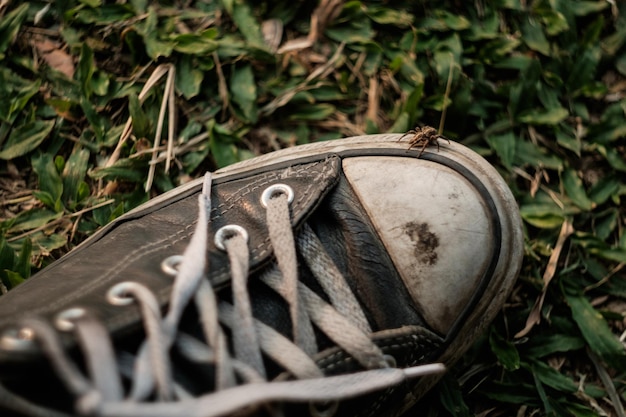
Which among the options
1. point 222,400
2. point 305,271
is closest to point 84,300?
point 222,400

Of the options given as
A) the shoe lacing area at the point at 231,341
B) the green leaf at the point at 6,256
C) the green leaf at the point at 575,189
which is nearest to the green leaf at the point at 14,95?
the green leaf at the point at 6,256

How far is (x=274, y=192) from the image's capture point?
140 centimetres

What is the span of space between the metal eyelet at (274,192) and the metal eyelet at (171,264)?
0.24 meters

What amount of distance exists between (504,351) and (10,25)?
5.44ft

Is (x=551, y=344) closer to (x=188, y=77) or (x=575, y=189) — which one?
(x=575, y=189)

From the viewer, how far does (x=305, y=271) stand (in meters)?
1.35

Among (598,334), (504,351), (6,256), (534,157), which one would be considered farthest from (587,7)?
(6,256)

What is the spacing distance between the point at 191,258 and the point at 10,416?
0.42 metres

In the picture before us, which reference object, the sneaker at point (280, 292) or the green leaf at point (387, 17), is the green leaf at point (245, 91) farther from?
the green leaf at point (387, 17)

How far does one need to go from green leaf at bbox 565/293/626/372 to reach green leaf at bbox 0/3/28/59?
68.4 inches

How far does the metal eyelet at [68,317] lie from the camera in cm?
105

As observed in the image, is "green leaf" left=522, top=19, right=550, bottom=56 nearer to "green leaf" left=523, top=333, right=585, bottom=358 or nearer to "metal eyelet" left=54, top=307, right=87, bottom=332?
"green leaf" left=523, top=333, right=585, bottom=358

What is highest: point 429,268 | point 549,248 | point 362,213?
point 362,213

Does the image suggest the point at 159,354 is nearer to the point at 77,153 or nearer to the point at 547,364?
the point at 77,153
